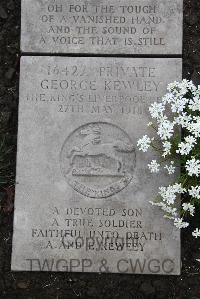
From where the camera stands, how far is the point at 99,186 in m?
4.55

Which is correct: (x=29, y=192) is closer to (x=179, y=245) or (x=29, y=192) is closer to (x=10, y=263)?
(x=10, y=263)

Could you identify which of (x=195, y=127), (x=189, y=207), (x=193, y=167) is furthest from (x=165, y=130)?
(x=189, y=207)

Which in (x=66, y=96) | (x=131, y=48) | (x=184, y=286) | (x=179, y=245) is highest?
(x=131, y=48)

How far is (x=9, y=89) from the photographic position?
490 centimetres

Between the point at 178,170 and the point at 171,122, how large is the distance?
41 centimetres

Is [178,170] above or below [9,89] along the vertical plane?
below

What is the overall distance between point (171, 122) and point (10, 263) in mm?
1846

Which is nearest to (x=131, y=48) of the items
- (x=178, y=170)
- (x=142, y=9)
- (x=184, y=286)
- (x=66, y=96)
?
(x=142, y=9)

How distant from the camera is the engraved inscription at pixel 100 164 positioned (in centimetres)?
454

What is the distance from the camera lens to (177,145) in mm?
4422

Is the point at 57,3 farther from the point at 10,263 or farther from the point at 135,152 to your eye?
the point at 10,263

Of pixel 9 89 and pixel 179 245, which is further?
pixel 9 89

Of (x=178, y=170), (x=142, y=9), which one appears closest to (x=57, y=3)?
(x=142, y=9)

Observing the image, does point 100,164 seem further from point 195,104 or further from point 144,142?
point 195,104
